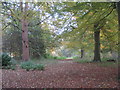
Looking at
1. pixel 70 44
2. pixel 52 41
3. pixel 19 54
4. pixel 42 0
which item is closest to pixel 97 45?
pixel 70 44

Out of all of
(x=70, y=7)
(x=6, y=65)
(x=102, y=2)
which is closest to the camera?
(x=102, y=2)

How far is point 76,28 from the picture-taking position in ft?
18.2

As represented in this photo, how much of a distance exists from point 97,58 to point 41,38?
5850 millimetres

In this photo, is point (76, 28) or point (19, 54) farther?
point (19, 54)

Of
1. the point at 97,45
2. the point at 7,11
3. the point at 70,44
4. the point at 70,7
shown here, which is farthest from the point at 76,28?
the point at 70,44

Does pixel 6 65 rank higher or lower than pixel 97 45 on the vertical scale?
lower

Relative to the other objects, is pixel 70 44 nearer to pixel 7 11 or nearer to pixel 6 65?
pixel 6 65

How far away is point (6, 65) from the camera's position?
688 centimetres

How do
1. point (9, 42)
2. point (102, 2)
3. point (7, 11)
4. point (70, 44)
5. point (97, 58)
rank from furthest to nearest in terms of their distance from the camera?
point (70, 44), point (9, 42), point (97, 58), point (7, 11), point (102, 2)

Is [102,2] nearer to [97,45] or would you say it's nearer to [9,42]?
[97,45]

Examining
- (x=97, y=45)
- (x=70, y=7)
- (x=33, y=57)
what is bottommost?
(x=33, y=57)

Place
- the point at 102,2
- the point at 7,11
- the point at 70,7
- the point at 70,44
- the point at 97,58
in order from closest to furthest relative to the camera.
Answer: the point at 102,2
the point at 70,7
the point at 7,11
the point at 97,58
the point at 70,44

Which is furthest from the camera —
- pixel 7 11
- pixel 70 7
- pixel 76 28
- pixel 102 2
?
pixel 76 28

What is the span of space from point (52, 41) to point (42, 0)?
9.00m
